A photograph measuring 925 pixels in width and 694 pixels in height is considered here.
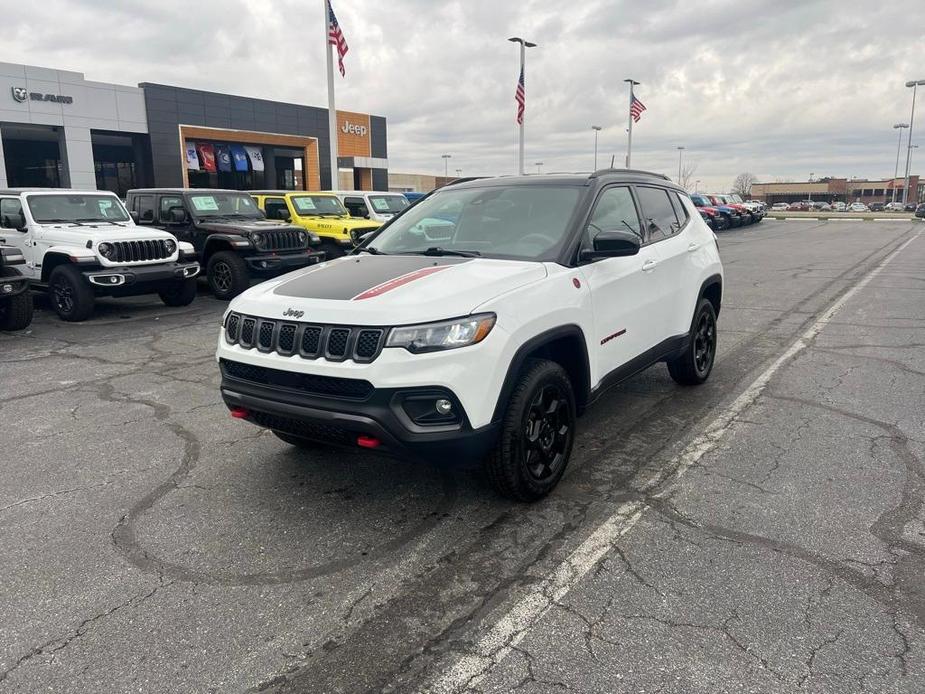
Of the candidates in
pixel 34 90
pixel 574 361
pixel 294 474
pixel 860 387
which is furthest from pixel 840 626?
pixel 34 90

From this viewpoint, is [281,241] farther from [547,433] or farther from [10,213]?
[547,433]

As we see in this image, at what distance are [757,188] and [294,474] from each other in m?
151

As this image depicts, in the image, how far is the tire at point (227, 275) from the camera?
38.3 feet

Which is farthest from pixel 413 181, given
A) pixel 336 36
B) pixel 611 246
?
pixel 611 246

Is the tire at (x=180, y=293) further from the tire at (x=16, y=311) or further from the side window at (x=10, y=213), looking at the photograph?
the side window at (x=10, y=213)

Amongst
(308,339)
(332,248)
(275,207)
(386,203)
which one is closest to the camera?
(308,339)

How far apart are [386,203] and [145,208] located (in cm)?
594

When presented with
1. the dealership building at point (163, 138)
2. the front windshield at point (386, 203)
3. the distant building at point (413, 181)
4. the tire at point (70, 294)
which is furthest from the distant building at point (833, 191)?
the tire at point (70, 294)

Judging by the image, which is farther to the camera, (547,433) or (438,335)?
(547,433)

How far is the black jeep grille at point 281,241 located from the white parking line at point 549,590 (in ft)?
28.3

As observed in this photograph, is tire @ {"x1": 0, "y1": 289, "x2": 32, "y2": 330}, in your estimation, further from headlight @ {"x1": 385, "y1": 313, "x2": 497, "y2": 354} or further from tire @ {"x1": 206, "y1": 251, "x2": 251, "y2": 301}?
headlight @ {"x1": 385, "y1": 313, "x2": 497, "y2": 354}

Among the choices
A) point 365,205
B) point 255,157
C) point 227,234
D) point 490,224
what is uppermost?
point 255,157

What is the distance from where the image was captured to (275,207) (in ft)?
50.9

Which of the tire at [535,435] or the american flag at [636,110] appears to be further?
the american flag at [636,110]
